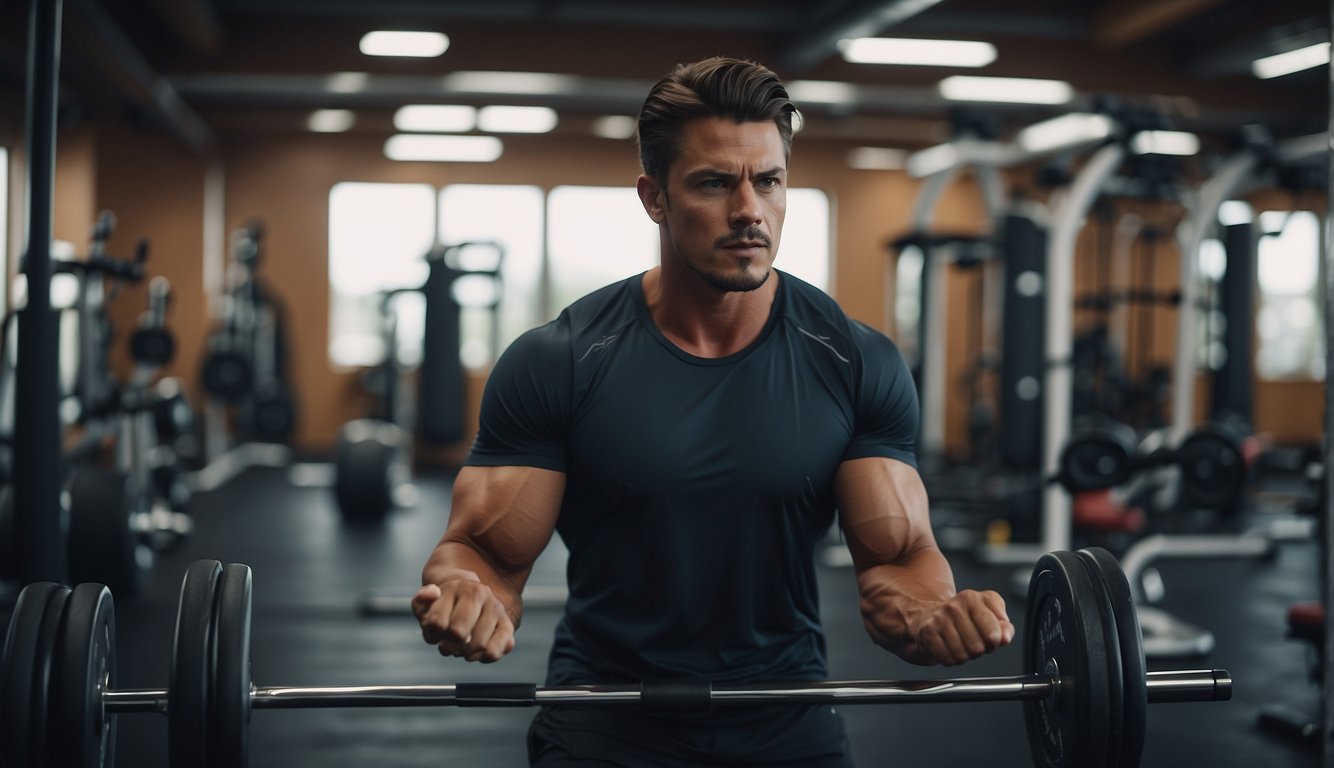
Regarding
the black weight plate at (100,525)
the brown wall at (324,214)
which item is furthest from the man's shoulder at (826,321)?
the brown wall at (324,214)

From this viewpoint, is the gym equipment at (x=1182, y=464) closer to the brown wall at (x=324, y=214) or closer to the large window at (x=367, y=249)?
the brown wall at (x=324, y=214)

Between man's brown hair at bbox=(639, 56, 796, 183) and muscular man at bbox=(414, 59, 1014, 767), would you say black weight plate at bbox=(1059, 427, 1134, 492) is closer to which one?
muscular man at bbox=(414, 59, 1014, 767)

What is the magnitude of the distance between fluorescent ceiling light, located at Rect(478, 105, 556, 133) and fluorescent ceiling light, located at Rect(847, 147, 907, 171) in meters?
2.29

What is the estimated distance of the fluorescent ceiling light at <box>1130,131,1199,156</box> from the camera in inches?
135

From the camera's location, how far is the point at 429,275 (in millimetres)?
3643

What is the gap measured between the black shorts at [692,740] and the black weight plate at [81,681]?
44cm

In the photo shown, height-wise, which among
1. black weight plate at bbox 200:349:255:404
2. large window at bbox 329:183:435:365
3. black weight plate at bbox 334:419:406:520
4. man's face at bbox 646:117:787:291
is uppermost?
large window at bbox 329:183:435:365

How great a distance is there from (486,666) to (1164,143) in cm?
619

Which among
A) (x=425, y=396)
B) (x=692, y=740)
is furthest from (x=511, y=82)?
(x=692, y=740)

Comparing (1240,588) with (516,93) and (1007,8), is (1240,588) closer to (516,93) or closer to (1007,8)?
(1007,8)

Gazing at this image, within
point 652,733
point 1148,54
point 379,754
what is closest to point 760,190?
point 652,733

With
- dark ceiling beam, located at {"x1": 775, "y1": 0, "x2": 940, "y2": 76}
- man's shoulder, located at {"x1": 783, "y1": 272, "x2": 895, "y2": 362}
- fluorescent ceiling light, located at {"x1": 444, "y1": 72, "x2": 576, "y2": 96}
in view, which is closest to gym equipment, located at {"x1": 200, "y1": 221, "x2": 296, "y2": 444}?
fluorescent ceiling light, located at {"x1": 444, "y1": 72, "x2": 576, "y2": 96}

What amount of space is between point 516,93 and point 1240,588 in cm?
467

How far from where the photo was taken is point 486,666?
270cm
